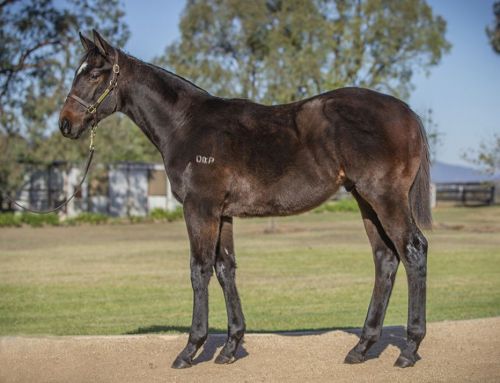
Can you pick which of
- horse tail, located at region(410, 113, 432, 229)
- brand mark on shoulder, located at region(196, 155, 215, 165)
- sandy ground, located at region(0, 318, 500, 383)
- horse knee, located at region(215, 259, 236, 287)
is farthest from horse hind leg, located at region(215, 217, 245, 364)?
horse tail, located at region(410, 113, 432, 229)

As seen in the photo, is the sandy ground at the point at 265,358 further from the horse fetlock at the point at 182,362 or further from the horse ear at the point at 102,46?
the horse ear at the point at 102,46

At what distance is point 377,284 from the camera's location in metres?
8.02

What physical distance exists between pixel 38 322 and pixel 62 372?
5598 millimetres

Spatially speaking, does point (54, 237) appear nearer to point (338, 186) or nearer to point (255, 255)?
point (255, 255)

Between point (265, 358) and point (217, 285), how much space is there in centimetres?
1017

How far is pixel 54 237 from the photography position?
34.4 meters

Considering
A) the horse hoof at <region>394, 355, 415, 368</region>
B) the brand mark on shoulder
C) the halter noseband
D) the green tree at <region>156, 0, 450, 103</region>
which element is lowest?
the horse hoof at <region>394, 355, 415, 368</region>

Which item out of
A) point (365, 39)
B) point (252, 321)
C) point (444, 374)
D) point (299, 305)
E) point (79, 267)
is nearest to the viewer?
point (444, 374)

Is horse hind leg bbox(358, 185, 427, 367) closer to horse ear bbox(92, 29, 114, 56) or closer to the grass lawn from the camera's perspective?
horse ear bbox(92, 29, 114, 56)

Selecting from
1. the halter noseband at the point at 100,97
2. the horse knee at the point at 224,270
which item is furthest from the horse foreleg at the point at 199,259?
the halter noseband at the point at 100,97

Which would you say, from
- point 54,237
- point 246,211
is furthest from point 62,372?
point 54,237

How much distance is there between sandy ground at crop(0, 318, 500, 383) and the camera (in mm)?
7426

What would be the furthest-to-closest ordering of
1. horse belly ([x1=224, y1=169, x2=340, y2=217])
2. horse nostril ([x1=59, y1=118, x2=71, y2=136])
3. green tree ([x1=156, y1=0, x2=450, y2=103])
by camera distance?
green tree ([x1=156, y1=0, x2=450, y2=103]) → horse nostril ([x1=59, y1=118, x2=71, y2=136]) → horse belly ([x1=224, y1=169, x2=340, y2=217])

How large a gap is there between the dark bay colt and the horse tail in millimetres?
11
